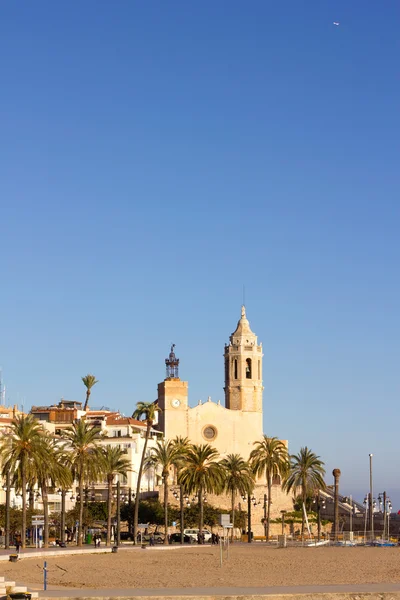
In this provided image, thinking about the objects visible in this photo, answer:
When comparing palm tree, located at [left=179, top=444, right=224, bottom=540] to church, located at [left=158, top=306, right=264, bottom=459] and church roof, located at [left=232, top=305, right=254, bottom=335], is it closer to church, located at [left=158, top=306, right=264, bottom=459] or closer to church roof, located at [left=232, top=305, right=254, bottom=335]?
church, located at [left=158, top=306, right=264, bottom=459]

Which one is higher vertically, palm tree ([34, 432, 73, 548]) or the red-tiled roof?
the red-tiled roof

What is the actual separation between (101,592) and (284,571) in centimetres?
2093

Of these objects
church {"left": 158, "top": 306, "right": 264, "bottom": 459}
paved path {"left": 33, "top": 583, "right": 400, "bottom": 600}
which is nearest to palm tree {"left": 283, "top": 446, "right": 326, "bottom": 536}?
church {"left": 158, "top": 306, "right": 264, "bottom": 459}

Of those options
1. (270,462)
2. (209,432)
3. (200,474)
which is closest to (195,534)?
(200,474)

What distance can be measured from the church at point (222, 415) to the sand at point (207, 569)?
54940mm

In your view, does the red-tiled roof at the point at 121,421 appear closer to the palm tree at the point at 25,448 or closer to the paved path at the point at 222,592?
the palm tree at the point at 25,448

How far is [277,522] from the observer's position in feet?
379

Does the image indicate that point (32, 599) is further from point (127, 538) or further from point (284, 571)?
point (127, 538)

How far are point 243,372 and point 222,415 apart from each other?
7.05 m

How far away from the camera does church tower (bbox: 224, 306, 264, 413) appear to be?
439ft

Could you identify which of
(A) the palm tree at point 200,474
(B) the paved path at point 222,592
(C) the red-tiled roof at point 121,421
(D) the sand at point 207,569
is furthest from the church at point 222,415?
(B) the paved path at point 222,592

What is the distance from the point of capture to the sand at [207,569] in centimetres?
4675

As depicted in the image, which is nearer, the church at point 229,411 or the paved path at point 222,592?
the paved path at point 222,592

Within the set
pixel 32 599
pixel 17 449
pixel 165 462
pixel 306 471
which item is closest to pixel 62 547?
pixel 17 449
